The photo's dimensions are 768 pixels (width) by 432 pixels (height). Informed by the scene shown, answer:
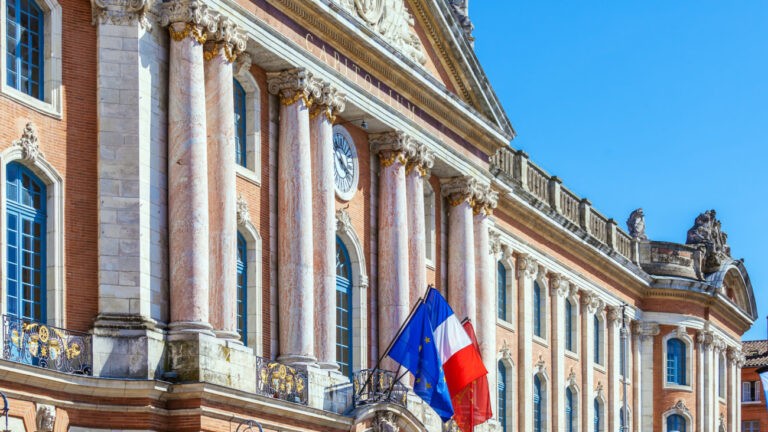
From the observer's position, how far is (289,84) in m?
34.5

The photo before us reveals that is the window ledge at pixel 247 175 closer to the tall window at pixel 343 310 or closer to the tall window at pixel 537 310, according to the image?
the tall window at pixel 343 310

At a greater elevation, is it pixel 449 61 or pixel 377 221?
pixel 449 61

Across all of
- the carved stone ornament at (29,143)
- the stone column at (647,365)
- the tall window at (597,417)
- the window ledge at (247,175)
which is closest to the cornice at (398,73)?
the window ledge at (247,175)

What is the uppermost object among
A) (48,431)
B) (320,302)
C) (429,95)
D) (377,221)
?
(429,95)

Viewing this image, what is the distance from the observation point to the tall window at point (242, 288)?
109 feet

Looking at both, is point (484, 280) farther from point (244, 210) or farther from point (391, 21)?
point (244, 210)

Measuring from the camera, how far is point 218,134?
31.0m

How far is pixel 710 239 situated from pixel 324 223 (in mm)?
36374

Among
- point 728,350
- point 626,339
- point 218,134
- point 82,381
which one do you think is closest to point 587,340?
point 626,339

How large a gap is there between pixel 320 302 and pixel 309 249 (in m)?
1.32

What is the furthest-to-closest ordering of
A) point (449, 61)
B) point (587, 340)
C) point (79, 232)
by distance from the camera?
1. point (587, 340)
2. point (449, 61)
3. point (79, 232)

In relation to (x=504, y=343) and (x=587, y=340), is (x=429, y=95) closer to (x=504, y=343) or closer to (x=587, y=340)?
(x=504, y=343)

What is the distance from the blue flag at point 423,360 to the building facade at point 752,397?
57.6 m

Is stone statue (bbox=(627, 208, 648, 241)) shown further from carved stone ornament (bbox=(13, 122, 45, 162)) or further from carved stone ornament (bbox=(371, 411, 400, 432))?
carved stone ornament (bbox=(13, 122, 45, 162))
